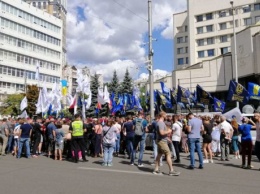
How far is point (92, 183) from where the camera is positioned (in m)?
8.86

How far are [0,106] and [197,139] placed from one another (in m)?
53.0

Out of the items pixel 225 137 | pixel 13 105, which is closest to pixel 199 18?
pixel 13 105

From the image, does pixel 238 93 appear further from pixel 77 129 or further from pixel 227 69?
pixel 227 69

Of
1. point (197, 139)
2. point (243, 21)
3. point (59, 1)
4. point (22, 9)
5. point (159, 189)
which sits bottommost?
point (159, 189)

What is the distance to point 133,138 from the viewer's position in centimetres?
1254

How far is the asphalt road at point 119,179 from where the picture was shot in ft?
26.5

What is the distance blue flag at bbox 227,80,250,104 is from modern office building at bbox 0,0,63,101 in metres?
44.4

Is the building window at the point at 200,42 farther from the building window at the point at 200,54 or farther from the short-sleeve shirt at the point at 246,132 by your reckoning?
the short-sleeve shirt at the point at 246,132

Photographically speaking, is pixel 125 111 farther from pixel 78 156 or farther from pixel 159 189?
pixel 159 189

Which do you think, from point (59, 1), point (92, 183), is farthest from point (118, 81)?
point (59, 1)

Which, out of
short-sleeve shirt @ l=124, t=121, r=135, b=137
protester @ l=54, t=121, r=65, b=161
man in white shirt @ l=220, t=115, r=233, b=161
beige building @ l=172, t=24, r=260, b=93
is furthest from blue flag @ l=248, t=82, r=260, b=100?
beige building @ l=172, t=24, r=260, b=93

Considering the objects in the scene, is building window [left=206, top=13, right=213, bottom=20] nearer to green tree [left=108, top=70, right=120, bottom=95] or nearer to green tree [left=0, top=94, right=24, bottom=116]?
green tree [left=108, top=70, right=120, bottom=95]

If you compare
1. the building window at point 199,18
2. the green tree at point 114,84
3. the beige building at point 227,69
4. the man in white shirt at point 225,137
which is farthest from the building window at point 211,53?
the man in white shirt at point 225,137

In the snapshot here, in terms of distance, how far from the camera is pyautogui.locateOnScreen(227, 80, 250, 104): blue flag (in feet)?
65.3
